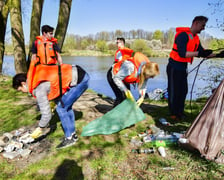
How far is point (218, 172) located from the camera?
2.49m

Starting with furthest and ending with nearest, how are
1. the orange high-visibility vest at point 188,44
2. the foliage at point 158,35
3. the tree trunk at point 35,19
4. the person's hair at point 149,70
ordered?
the foliage at point 158,35 < the tree trunk at point 35,19 < the orange high-visibility vest at point 188,44 < the person's hair at point 149,70

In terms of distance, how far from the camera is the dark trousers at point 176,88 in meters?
4.16

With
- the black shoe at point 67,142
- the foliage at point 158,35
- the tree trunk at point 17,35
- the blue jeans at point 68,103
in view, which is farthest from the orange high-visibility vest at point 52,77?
the foliage at point 158,35

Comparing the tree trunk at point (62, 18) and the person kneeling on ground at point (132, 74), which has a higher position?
the tree trunk at point (62, 18)

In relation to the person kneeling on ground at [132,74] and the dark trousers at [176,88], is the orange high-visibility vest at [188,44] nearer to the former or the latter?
the dark trousers at [176,88]

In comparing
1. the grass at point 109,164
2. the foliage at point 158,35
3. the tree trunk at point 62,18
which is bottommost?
the grass at point 109,164

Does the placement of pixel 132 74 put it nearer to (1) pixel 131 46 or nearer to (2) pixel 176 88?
(2) pixel 176 88

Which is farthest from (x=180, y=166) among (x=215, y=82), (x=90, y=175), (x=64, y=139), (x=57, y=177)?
(x=215, y=82)

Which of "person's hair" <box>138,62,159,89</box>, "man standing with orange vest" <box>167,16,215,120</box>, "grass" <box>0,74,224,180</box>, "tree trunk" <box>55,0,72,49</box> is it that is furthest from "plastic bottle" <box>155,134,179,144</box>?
"tree trunk" <box>55,0,72,49</box>

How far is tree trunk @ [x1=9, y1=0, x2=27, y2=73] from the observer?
7859mm

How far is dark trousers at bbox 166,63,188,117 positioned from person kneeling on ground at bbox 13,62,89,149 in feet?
6.50

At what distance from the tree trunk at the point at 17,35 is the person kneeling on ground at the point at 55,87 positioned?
564cm

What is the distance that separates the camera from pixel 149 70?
138 inches

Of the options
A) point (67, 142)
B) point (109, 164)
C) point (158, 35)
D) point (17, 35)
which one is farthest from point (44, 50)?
point (158, 35)
